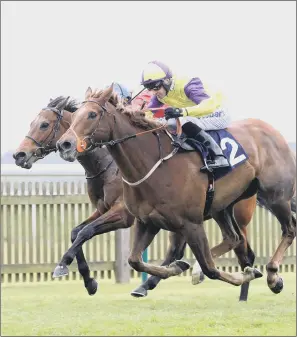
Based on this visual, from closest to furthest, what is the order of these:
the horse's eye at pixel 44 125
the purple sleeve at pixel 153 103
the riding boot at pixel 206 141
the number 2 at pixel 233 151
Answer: the riding boot at pixel 206 141, the number 2 at pixel 233 151, the purple sleeve at pixel 153 103, the horse's eye at pixel 44 125

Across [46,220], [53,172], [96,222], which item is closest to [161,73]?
[96,222]

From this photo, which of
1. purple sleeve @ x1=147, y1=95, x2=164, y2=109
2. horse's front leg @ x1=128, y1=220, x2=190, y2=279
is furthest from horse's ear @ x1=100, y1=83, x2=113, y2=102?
horse's front leg @ x1=128, y1=220, x2=190, y2=279

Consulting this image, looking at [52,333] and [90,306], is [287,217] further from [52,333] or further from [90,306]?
[90,306]

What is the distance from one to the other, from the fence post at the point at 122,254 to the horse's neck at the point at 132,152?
23.5ft

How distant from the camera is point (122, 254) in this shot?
15.8m

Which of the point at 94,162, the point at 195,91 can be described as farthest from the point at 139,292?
the point at 195,91

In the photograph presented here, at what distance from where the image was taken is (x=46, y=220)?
15.5m

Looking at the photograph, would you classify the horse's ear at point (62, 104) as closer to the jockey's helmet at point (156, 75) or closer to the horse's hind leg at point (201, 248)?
the jockey's helmet at point (156, 75)

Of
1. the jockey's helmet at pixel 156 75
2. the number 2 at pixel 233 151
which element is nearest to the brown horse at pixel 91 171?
the number 2 at pixel 233 151

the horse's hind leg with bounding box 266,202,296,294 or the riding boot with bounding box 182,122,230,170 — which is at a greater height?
the riding boot with bounding box 182,122,230,170

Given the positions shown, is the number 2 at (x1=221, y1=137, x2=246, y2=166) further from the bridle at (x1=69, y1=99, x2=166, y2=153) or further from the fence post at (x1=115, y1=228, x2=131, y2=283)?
the fence post at (x1=115, y1=228, x2=131, y2=283)

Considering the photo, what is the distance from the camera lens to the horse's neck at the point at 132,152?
8.55 m

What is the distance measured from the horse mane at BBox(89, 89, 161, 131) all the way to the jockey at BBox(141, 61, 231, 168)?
15cm

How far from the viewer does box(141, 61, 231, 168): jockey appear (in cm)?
890
